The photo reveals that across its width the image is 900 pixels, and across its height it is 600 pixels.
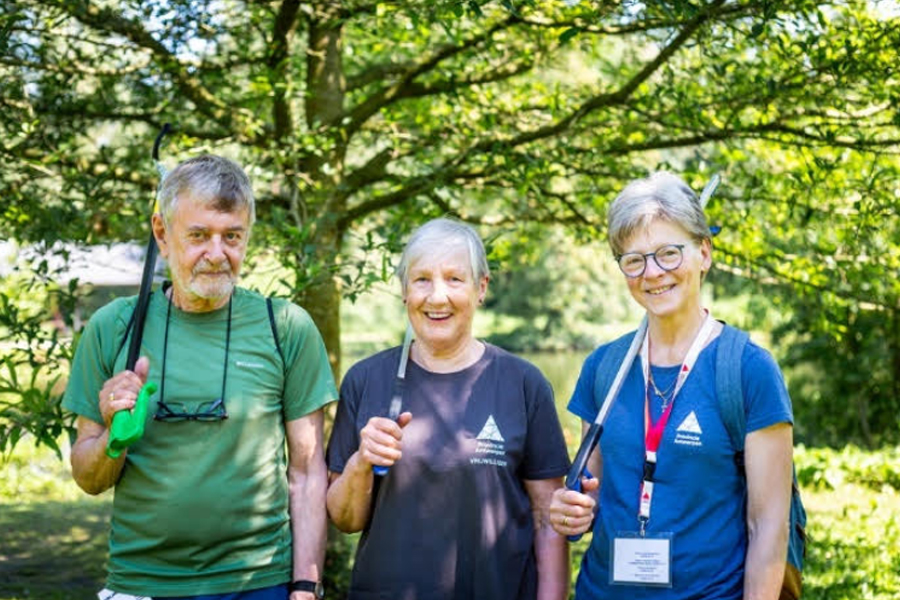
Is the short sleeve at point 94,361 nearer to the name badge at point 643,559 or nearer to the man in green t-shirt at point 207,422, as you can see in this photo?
the man in green t-shirt at point 207,422

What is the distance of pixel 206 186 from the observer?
2.94 metres

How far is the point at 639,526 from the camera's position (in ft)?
9.11

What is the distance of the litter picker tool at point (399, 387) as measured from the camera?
2883mm

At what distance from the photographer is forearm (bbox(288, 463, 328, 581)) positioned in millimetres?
3053

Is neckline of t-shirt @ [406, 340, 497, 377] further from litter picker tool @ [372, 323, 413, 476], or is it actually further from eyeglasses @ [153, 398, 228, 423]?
eyeglasses @ [153, 398, 228, 423]

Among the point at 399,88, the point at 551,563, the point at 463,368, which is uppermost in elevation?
the point at 399,88

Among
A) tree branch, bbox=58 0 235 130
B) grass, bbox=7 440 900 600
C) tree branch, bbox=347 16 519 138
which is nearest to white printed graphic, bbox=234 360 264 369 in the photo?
grass, bbox=7 440 900 600

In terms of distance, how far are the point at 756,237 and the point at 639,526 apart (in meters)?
4.46

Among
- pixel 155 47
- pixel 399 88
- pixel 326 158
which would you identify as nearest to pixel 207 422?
pixel 155 47

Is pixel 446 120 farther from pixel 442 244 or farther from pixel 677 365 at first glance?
pixel 677 365

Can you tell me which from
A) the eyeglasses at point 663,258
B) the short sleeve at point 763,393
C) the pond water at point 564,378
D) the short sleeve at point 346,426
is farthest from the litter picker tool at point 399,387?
the pond water at point 564,378

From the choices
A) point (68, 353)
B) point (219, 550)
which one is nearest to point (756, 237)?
point (68, 353)

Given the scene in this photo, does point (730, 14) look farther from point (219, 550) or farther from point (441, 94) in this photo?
point (219, 550)

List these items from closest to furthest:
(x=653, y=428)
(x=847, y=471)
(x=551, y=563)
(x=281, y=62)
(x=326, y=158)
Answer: (x=653, y=428) < (x=551, y=563) < (x=281, y=62) < (x=326, y=158) < (x=847, y=471)
